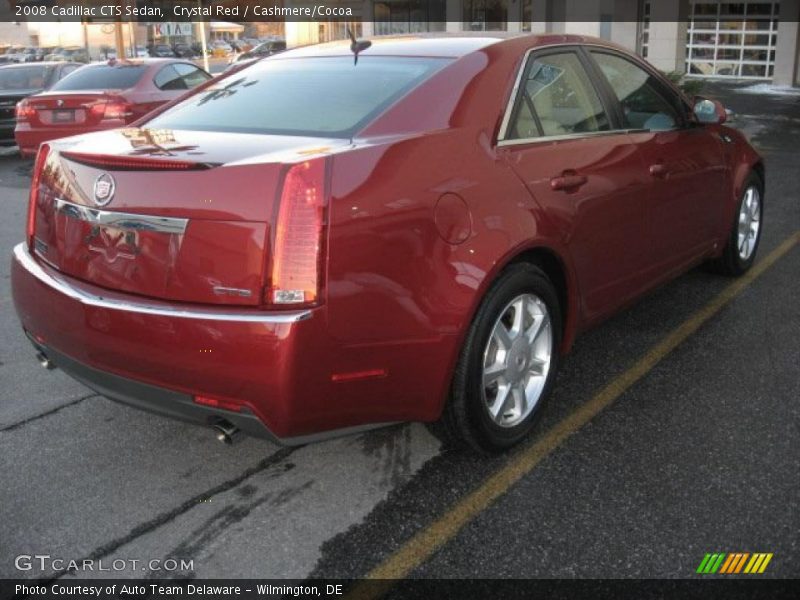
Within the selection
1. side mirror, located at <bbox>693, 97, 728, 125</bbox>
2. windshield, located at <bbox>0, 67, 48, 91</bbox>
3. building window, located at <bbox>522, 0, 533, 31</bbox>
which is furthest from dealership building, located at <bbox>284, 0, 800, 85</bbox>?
side mirror, located at <bbox>693, 97, 728, 125</bbox>

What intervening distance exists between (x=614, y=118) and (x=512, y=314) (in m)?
1.30

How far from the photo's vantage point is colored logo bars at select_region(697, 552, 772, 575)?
8.68 feet

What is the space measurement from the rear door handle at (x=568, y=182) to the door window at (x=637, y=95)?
26.9 inches

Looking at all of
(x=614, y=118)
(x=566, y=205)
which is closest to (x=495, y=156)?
(x=566, y=205)

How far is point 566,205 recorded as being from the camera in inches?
137

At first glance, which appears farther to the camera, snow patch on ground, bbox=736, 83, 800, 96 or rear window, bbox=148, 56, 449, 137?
snow patch on ground, bbox=736, 83, 800, 96

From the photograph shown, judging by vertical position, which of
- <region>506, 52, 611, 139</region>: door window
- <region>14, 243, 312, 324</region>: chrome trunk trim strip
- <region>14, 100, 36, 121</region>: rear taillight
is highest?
<region>506, 52, 611, 139</region>: door window

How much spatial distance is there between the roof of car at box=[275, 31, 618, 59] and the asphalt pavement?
160 centimetres

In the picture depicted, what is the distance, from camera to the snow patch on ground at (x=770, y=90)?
21.8m

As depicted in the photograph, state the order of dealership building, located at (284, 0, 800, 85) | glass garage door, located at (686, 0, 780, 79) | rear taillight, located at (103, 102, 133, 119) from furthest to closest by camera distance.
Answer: glass garage door, located at (686, 0, 780, 79)
dealership building, located at (284, 0, 800, 85)
rear taillight, located at (103, 102, 133, 119)

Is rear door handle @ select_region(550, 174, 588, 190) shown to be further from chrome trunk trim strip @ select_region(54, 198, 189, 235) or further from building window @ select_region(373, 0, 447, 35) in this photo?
building window @ select_region(373, 0, 447, 35)

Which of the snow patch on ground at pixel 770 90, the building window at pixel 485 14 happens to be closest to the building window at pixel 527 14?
the building window at pixel 485 14

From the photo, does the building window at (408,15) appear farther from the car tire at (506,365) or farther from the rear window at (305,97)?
the car tire at (506,365)

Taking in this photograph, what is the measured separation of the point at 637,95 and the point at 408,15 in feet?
108
